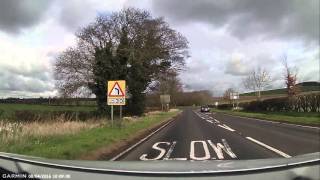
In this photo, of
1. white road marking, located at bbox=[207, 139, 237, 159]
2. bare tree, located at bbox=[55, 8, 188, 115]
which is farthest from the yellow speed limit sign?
bare tree, located at bbox=[55, 8, 188, 115]

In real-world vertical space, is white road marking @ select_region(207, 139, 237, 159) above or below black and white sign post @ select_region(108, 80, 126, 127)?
below

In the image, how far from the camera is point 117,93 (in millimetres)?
29000

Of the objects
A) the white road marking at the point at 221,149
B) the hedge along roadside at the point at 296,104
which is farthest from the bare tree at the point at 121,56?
the white road marking at the point at 221,149

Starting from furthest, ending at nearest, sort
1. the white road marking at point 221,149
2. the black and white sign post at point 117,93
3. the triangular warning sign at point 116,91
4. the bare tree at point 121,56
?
the bare tree at point 121,56
the triangular warning sign at point 116,91
the black and white sign post at point 117,93
the white road marking at point 221,149

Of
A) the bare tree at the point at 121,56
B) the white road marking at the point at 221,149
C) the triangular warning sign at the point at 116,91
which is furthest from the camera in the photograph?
the bare tree at the point at 121,56

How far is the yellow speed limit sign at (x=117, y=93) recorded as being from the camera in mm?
28834

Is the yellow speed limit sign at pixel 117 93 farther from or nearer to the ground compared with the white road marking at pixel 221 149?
farther from the ground

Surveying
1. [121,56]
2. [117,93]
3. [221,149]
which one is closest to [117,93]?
[117,93]

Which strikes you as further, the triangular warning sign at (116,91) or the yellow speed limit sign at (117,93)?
the triangular warning sign at (116,91)

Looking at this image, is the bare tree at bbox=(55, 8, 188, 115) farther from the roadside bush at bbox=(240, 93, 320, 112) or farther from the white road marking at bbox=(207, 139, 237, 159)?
the white road marking at bbox=(207, 139, 237, 159)

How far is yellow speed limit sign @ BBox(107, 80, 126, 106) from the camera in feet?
94.6

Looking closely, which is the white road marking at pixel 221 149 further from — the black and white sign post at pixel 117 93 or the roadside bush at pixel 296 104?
the roadside bush at pixel 296 104

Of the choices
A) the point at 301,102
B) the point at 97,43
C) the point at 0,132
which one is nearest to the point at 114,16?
the point at 97,43

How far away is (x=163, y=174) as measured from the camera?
386 centimetres
